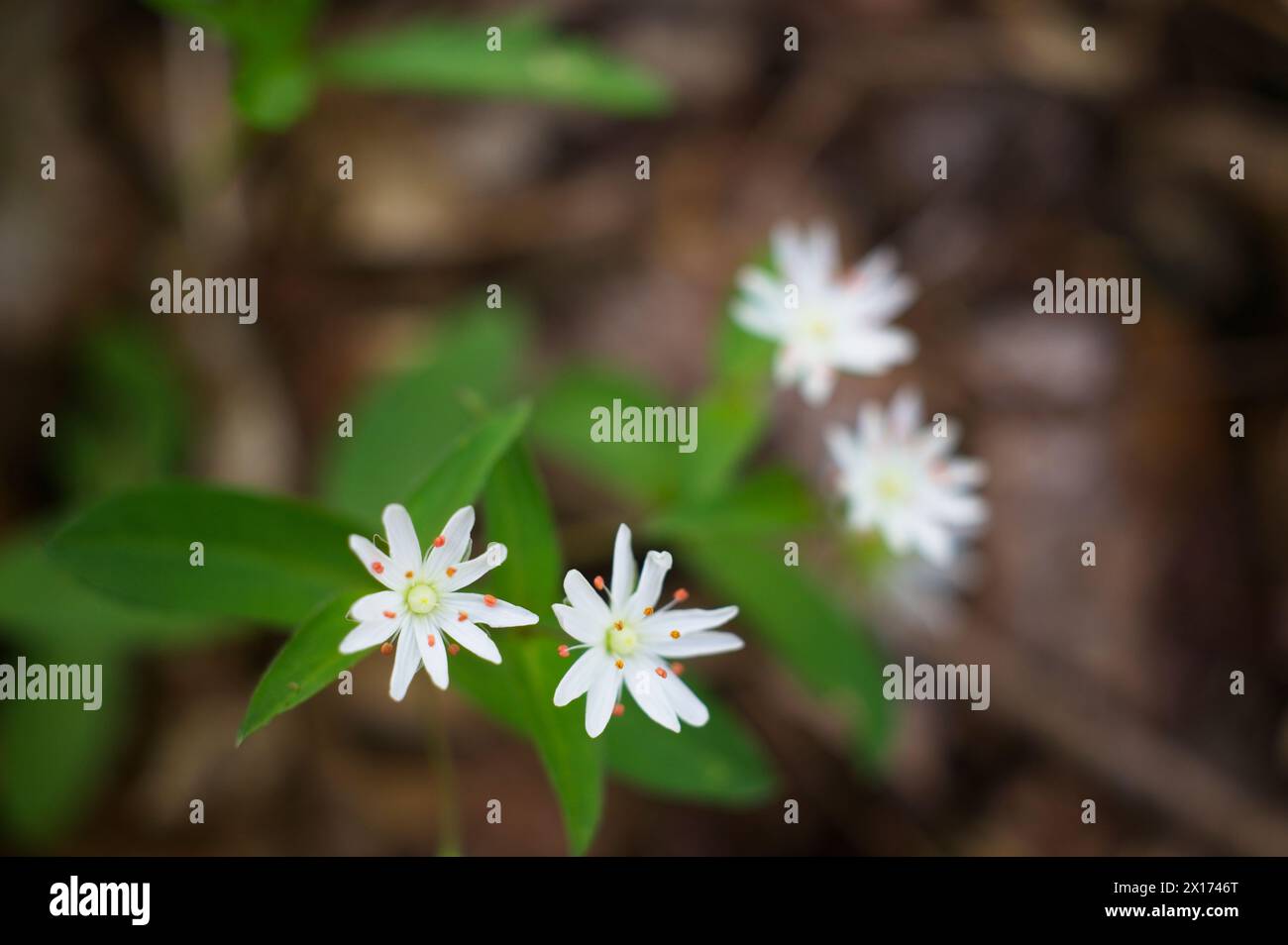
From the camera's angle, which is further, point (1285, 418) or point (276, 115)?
point (1285, 418)

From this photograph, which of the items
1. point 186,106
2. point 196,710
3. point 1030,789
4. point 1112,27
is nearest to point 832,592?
point 1030,789

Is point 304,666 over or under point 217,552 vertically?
under

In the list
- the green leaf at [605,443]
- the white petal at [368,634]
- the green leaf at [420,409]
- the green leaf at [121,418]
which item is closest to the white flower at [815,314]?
the green leaf at [605,443]

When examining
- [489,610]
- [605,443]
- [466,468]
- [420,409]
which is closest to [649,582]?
[489,610]

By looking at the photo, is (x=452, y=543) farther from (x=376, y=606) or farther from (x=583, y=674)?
(x=583, y=674)

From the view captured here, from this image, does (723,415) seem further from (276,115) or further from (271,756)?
(271,756)

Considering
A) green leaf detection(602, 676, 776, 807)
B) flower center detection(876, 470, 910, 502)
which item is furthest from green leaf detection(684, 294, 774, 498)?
green leaf detection(602, 676, 776, 807)
